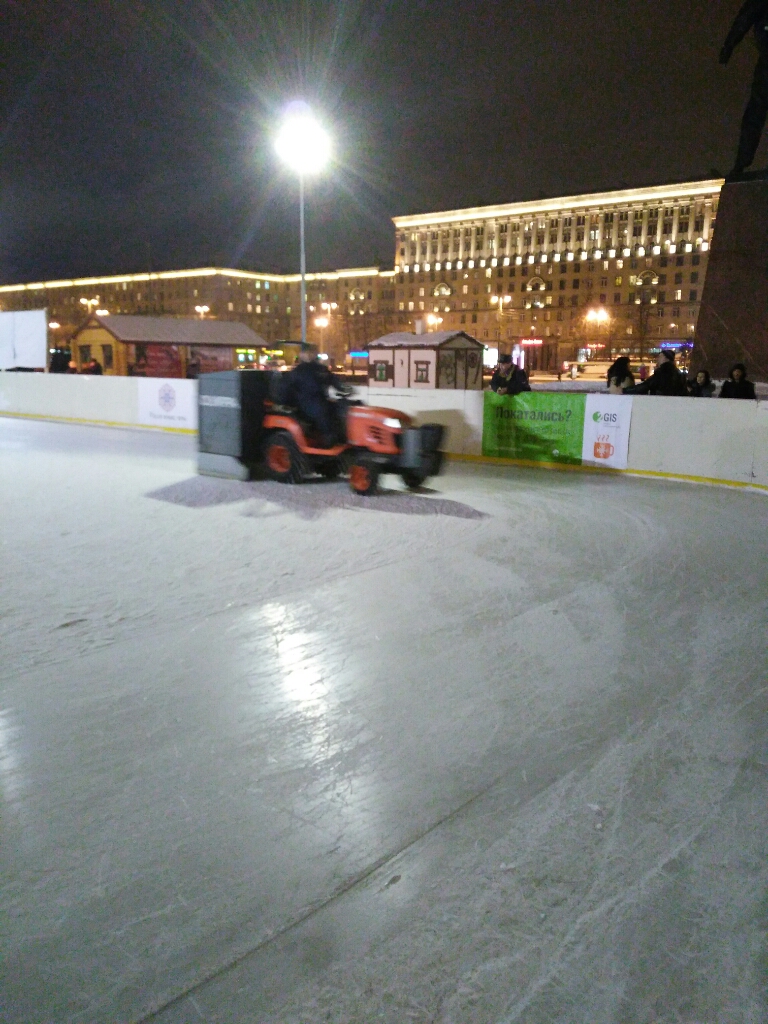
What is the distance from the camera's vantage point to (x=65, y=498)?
885cm

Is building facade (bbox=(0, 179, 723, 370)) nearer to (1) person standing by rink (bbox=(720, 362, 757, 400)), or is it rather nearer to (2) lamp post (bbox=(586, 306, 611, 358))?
(2) lamp post (bbox=(586, 306, 611, 358))

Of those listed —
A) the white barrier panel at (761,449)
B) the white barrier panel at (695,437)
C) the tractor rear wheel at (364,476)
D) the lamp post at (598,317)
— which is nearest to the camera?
the tractor rear wheel at (364,476)

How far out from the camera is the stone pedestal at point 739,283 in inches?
611

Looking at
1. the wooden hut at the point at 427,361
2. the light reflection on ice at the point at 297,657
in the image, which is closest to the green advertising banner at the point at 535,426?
the light reflection on ice at the point at 297,657

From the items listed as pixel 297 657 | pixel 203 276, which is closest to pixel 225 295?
pixel 203 276

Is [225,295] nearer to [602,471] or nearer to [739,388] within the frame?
[602,471]

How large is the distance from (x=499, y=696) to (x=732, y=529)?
484 centimetres

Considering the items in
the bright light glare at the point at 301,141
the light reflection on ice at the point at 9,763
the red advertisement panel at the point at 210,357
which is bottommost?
the light reflection on ice at the point at 9,763

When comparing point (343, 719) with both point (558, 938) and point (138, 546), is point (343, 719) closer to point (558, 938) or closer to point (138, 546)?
point (558, 938)

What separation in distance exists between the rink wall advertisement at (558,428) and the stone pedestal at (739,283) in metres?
6.01

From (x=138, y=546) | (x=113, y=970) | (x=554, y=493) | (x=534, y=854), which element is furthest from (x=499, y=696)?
(x=554, y=493)

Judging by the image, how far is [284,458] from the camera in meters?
9.91

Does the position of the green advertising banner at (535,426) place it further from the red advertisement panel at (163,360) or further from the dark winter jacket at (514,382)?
the red advertisement panel at (163,360)

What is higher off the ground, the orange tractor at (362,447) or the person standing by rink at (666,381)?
the person standing by rink at (666,381)
